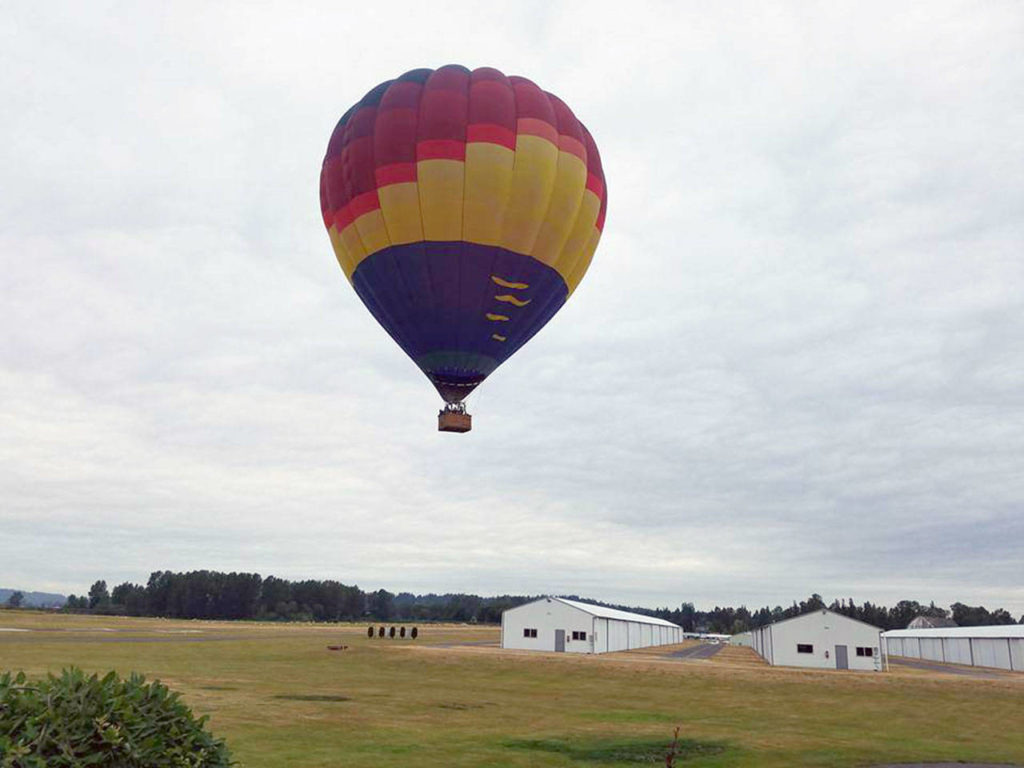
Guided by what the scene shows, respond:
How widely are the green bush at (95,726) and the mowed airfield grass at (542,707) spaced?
1089cm

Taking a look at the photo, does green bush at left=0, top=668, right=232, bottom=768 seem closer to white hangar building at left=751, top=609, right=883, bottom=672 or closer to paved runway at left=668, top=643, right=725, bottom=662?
paved runway at left=668, top=643, right=725, bottom=662

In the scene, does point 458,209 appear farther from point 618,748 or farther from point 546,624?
point 546,624

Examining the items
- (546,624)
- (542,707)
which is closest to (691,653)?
(546,624)

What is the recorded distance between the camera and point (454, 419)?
112ft

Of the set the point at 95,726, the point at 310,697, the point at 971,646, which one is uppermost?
the point at 971,646

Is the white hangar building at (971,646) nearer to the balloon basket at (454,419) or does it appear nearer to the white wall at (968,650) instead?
the white wall at (968,650)

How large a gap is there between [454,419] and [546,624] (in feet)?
146

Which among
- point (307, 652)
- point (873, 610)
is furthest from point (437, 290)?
point (873, 610)

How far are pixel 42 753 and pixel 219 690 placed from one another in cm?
3190

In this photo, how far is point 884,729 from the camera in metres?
33.2

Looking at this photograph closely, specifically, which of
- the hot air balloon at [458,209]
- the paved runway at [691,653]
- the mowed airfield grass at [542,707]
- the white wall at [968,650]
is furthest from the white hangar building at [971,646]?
the hot air balloon at [458,209]

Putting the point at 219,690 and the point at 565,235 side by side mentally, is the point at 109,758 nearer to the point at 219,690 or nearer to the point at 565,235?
the point at 565,235

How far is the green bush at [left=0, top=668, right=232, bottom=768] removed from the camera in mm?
9664

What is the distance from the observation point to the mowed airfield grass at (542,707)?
25609 millimetres
